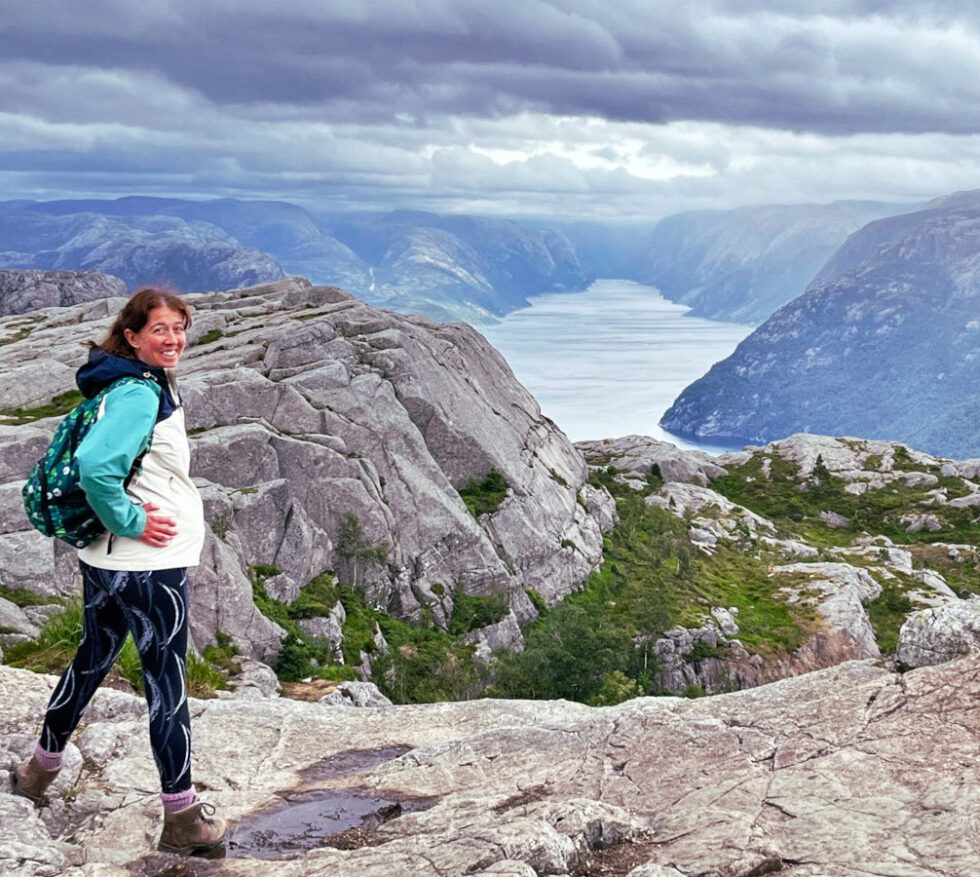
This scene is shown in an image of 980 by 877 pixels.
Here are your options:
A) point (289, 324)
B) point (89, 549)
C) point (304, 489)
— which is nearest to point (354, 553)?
point (304, 489)

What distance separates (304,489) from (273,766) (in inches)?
1852

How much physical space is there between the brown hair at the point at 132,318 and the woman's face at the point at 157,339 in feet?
0.14

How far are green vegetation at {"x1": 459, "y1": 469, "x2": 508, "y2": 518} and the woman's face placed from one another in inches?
2464

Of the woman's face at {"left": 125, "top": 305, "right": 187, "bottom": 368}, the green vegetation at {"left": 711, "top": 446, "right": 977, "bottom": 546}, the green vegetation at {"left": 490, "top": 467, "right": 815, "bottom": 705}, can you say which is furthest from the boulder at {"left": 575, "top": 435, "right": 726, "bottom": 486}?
the woman's face at {"left": 125, "top": 305, "right": 187, "bottom": 368}

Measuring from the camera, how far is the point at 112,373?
918 cm

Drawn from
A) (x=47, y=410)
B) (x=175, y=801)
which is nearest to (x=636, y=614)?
(x=47, y=410)

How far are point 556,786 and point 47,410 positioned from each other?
5676 cm

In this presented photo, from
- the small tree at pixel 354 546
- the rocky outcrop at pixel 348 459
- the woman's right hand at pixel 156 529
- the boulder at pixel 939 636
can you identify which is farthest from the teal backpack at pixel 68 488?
the small tree at pixel 354 546

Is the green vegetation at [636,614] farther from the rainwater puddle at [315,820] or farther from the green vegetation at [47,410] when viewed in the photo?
the rainwater puddle at [315,820]

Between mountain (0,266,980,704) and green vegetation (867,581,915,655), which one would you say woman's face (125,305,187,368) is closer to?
mountain (0,266,980,704)

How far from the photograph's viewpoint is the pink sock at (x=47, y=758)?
406 inches

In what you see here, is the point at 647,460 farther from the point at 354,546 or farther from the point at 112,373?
the point at 112,373

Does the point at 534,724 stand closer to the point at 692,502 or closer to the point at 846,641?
the point at 846,641

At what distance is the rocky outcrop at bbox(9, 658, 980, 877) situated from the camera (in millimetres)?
9125
